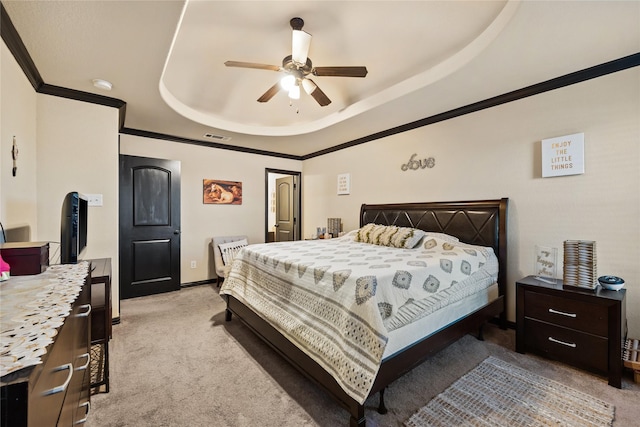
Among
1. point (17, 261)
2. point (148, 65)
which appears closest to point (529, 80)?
point (148, 65)

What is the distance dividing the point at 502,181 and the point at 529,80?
103 centimetres

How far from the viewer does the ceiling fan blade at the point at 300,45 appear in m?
2.21

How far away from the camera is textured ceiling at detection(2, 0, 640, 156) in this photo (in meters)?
1.86

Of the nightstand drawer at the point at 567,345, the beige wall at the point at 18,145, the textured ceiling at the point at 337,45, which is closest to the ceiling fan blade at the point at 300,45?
the textured ceiling at the point at 337,45

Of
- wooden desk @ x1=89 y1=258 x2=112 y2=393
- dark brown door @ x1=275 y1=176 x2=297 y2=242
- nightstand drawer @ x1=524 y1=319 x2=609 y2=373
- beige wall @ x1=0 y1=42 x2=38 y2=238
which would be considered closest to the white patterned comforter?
nightstand drawer @ x1=524 y1=319 x2=609 y2=373

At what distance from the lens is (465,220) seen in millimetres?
3266

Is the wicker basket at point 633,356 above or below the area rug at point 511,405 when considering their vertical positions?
above

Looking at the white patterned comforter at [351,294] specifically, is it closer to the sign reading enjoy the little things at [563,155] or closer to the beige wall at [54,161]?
the sign reading enjoy the little things at [563,155]

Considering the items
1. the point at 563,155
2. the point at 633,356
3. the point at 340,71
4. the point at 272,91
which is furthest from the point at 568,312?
the point at 272,91

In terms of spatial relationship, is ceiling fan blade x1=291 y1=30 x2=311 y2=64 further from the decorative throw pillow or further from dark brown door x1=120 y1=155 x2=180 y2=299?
dark brown door x1=120 y1=155 x2=180 y2=299

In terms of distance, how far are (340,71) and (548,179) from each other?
7.69 feet

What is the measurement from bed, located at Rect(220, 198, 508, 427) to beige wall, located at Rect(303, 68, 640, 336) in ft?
0.61

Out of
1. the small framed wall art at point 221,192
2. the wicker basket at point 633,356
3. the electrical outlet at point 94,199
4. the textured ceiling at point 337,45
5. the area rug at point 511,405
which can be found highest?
the textured ceiling at point 337,45

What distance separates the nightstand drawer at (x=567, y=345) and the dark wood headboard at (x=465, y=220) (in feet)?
2.03
